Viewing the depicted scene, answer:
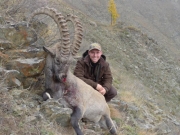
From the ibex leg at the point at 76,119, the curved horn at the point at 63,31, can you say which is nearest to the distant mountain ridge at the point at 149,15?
the curved horn at the point at 63,31

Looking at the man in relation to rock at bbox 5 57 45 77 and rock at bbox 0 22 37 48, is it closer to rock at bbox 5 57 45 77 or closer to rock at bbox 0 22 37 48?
rock at bbox 5 57 45 77

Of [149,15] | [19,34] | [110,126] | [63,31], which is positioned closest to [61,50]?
[63,31]

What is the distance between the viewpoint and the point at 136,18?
2982 inches

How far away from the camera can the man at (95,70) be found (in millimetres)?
7125

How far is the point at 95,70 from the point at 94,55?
449 mm

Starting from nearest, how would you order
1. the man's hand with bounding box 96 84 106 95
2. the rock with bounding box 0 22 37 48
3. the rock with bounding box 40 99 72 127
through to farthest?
the rock with bounding box 40 99 72 127 < the rock with bounding box 0 22 37 48 < the man's hand with bounding box 96 84 106 95

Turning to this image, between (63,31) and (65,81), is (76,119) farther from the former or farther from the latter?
(63,31)

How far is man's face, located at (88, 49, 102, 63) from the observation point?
23.4 ft

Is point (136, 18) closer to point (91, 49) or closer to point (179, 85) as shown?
point (179, 85)

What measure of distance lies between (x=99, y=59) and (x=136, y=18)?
70386 mm

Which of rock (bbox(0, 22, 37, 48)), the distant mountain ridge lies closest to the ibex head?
rock (bbox(0, 22, 37, 48))

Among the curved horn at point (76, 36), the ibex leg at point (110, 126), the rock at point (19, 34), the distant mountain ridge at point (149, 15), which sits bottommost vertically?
the distant mountain ridge at point (149, 15)

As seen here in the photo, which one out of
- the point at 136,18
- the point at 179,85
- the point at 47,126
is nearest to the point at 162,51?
the point at 179,85

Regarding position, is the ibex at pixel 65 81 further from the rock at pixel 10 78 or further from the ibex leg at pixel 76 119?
the rock at pixel 10 78
